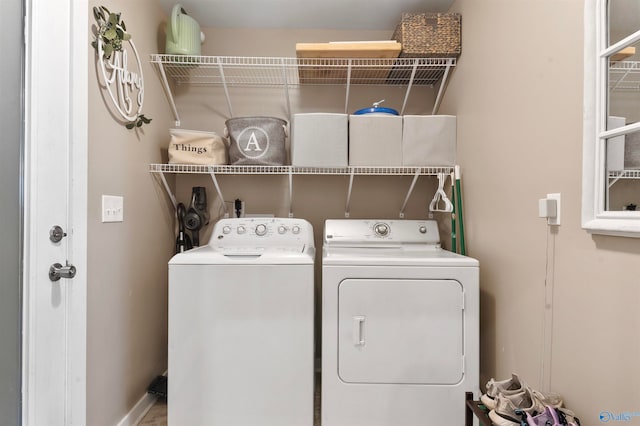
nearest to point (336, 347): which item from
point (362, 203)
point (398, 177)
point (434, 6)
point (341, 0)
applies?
point (362, 203)

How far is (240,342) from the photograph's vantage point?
5.17 ft

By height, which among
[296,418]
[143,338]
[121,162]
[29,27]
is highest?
[29,27]

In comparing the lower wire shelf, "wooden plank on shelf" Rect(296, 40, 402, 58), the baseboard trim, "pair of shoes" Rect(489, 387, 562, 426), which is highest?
"wooden plank on shelf" Rect(296, 40, 402, 58)

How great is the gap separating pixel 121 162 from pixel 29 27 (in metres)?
0.66

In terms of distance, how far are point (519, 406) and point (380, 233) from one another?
1.10 meters

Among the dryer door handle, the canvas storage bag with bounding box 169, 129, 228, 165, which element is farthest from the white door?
the dryer door handle

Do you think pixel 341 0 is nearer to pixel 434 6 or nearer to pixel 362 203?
pixel 434 6

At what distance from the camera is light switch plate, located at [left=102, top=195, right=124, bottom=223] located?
1550 mm

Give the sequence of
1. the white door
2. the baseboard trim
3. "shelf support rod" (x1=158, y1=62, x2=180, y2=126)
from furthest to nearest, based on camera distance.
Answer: "shelf support rod" (x1=158, y1=62, x2=180, y2=126) < the baseboard trim < the white door

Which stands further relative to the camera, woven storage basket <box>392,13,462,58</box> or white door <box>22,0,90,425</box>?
woven storage basket <box>392,13,462,58</box>

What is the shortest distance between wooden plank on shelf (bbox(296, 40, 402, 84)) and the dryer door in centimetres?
139

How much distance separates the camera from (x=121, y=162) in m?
1.70

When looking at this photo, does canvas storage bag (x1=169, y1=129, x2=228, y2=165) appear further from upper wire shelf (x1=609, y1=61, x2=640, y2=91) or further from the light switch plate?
upper wire shelf (x1=609, y1=61, x2=640, y2=91)

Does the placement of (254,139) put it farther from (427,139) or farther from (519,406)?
(519,406)
